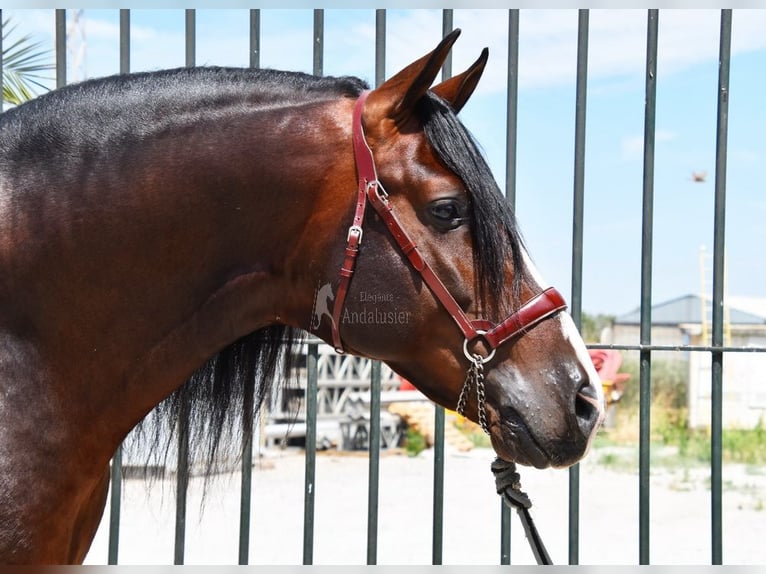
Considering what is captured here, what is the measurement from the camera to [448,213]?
198cm

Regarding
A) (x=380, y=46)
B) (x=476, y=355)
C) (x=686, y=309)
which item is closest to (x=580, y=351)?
(x=476, y=355)

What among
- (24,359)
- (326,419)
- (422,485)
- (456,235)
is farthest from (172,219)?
(326,419)

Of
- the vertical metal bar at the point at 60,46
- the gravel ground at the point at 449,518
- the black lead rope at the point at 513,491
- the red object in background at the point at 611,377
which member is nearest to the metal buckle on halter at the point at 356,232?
the black lead rope at the point at 513,491

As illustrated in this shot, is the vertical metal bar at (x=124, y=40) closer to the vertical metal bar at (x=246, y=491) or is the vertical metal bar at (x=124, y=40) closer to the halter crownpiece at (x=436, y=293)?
the vertical metal bar at (x=246, y=491)

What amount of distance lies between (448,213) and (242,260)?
0.54 metres

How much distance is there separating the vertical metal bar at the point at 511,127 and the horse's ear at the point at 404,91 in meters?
1.41

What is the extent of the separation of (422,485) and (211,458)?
30.3ft

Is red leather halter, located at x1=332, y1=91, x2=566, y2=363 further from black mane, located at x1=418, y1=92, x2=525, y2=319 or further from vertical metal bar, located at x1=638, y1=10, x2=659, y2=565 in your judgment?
vertical metal bar, located at x1=638, y1=10, x2=659, y2=565

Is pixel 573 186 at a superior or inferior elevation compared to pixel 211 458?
superior

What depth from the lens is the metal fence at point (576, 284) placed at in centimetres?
335

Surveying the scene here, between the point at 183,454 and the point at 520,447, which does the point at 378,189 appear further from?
the point at 183,454

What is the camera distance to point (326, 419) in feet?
49.6

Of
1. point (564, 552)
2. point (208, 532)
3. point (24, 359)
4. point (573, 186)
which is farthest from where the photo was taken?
point (208, 532)

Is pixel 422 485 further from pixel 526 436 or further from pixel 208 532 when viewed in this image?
pixel 526 436
